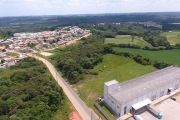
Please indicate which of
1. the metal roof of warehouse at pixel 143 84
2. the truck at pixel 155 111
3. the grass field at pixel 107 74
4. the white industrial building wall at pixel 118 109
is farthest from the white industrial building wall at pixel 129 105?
the grass field at pixel 107 74

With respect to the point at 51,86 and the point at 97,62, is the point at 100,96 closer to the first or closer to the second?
the point at 51,86

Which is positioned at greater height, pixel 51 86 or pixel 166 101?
pixel 51 86

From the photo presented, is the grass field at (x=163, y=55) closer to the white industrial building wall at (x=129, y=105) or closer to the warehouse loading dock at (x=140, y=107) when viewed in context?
the warehouse loading dock at (x=140, y=107)

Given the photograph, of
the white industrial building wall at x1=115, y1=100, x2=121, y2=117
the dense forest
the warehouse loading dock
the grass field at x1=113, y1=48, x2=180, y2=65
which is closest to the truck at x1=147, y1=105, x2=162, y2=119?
the warehouse loading dock

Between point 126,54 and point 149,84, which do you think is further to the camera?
point 126,54

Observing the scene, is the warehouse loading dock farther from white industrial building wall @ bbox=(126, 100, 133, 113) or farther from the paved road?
the paved road

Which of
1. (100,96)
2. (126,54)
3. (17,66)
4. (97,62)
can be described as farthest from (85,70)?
(17,66)
